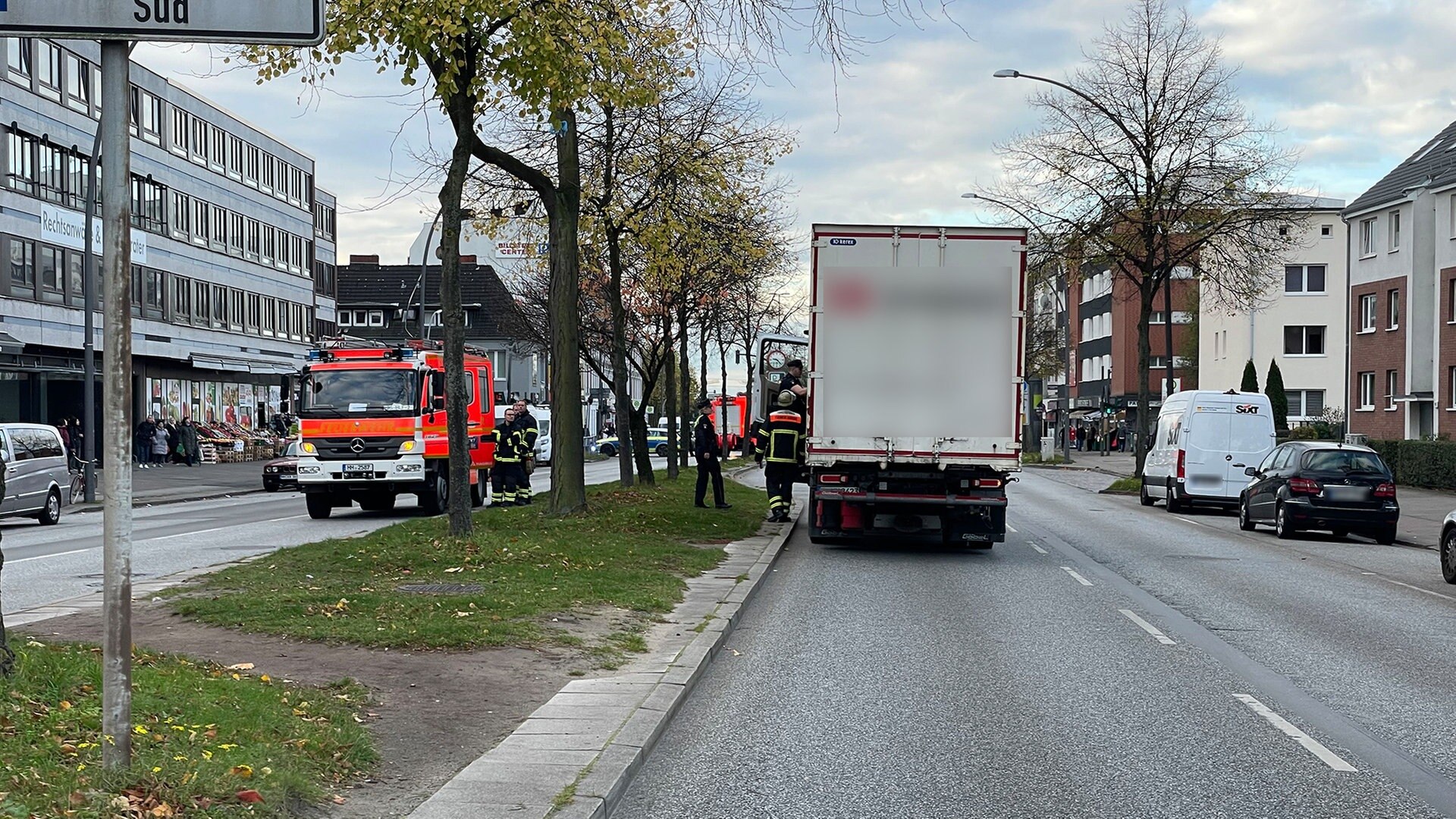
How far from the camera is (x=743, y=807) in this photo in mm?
6520

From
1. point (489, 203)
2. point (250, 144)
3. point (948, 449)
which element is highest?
point (250, 144)

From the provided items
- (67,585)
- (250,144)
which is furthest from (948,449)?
(250,144)

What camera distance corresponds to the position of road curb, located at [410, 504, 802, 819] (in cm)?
610

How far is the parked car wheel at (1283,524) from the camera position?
81.6ft

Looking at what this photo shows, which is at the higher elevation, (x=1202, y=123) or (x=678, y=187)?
(x=1202, y=123)

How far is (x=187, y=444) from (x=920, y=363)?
39.9 meters

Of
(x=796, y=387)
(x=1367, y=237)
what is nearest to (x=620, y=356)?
(x=796, y=387)

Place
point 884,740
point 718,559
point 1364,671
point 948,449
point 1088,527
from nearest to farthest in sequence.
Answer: point 884,740, point 1364,671, point 718,559, point 948,449, point 1088,527

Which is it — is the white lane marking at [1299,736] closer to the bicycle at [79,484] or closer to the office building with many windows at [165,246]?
the office building with many windows at [165,246]

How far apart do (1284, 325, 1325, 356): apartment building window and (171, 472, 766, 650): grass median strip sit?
2323 inches

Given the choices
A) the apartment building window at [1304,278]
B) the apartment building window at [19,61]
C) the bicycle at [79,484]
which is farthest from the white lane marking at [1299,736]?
the apartment building window at [1304,278]

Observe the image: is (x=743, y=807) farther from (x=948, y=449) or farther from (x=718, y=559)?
(x=948, y=449)

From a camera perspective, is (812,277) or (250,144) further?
(250,144)

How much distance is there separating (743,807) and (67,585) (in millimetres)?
10834
